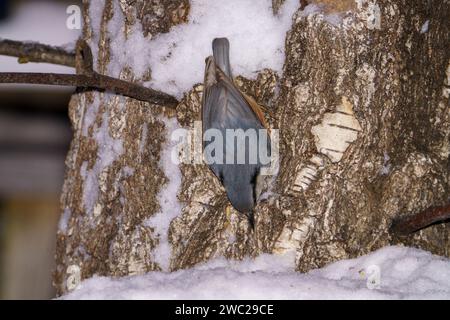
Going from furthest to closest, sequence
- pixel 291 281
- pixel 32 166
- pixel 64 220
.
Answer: pixel 32 166 < pixel 64 220 < pixel 291 281

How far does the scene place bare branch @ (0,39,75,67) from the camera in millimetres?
2076

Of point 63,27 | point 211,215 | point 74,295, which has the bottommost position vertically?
point 74,295

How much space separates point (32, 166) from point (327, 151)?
1720 mm

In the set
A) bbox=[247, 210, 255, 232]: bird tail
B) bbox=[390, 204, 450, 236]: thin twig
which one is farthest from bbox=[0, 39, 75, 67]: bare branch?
bbox=[390, 204, 450, 236]: thin twig

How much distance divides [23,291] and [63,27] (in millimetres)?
1308

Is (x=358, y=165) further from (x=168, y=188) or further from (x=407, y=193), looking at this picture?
(x=168, y=188)

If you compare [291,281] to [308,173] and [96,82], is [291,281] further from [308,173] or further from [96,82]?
[96,82]

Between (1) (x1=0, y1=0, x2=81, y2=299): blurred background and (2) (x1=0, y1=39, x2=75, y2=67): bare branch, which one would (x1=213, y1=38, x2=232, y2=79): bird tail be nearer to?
(2) (x1=0, y1=39, x2=75, y2=67): bare branch

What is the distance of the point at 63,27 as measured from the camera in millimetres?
3660

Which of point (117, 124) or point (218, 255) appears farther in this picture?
point (117, 124)

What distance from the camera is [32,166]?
3.42 metres

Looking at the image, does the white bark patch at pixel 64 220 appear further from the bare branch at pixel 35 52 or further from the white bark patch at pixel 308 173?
the white bark patch at pixel 308 173

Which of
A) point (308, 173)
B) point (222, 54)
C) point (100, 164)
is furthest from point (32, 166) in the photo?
point (308, 173)

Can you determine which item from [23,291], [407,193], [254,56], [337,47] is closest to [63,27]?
[23,291]
